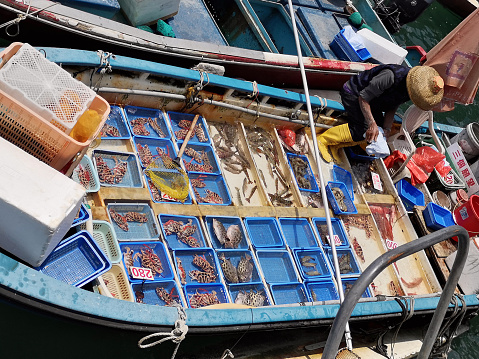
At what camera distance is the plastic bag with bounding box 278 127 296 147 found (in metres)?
6.41

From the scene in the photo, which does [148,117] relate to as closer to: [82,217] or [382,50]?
[82,217]

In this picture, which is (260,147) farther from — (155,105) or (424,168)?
(424,168)

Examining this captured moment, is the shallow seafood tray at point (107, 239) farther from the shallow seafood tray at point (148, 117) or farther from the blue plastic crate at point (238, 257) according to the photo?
the shallow seafood tray at point (148, 117)

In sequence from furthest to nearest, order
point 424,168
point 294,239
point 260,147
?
1. point 424,168
2. point 260,147
3. point 294,239

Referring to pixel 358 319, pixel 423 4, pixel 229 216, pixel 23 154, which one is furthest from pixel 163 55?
pixel 423 4

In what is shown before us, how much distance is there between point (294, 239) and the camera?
5602 millimetres

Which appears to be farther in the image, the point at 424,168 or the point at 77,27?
the point at 424,168

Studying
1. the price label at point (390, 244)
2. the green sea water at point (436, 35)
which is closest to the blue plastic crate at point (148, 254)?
the price label at point (390, 244)

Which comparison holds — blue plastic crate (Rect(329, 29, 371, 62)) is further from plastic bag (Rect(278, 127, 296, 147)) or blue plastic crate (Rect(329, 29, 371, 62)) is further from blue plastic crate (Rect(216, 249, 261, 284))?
blue plastic crate (Rect(216, 249, 261, 284))

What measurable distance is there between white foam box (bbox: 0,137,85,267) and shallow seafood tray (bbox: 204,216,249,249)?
72.4 inches

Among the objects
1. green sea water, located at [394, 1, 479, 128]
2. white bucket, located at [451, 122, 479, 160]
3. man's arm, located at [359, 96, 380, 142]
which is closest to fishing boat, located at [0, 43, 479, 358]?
man's arm, located at [359, 96, 380, 142]

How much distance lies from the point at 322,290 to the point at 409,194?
2.45m

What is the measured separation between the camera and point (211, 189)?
5.41 m

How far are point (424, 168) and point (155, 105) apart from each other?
407 cm
